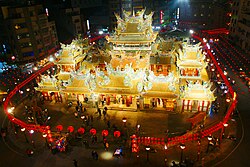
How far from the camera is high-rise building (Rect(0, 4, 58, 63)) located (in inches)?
2172

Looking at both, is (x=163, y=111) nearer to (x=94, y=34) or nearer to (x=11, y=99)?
(x=11, y=99)

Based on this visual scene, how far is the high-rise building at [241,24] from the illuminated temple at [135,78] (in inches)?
1081

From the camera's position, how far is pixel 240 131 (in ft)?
92.1

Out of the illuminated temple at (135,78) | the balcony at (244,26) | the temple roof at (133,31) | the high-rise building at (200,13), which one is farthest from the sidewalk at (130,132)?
the high-rise building at (200,13)

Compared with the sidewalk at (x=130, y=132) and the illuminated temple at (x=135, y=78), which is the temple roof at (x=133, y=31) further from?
the sidewalk at (x=130, y=132)

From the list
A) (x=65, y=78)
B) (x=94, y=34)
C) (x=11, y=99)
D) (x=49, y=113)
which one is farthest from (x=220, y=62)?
(x=94, y=34)

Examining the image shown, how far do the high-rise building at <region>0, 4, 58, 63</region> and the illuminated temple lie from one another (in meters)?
18.8

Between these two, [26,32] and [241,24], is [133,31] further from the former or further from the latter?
[241,24]

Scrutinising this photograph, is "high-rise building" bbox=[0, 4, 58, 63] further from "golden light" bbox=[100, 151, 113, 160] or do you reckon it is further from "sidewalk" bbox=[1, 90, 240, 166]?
"golden light" bbox=[100, 151, 113, 160]

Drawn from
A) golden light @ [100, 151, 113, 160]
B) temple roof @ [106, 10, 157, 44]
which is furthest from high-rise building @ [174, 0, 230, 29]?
golden light @ [100, 151, 113, 160]

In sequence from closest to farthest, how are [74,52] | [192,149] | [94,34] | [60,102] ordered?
[192,149], [60,102], [74,52], [94,34]

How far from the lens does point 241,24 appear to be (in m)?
63.7

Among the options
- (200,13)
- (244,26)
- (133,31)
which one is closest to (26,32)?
(133,31)

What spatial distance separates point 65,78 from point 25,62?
21.8 metres
